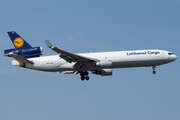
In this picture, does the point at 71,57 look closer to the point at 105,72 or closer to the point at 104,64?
the point at 104,64

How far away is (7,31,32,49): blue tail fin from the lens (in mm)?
41625

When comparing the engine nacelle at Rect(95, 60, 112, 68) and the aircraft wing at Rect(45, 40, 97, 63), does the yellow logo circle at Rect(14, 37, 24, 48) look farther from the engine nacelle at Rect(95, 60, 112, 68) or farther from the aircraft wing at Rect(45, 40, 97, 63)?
the engine nacelle at Rect(95, 60, 112, 68)

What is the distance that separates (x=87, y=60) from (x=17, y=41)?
10.6 m

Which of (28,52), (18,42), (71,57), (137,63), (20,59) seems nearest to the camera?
(71,57)

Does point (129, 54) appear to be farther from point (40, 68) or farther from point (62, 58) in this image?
point (40, 68)

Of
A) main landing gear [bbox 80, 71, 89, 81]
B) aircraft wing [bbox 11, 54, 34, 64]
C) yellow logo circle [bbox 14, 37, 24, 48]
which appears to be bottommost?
main landing gear [bbox 80, 71, 89, 81]

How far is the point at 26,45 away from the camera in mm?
41688

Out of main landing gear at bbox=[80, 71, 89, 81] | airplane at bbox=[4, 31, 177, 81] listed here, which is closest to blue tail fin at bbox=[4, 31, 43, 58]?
airplane at bbox=[4, 31, 177, 81]

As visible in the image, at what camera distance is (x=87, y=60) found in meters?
39.0

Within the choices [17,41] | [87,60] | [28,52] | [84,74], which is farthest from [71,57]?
[17,41]

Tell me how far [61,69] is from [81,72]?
3000 mm

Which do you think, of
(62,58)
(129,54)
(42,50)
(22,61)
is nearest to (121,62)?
(129,54)

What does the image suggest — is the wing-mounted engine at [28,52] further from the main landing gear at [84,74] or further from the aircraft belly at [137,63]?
the aircraft belly at [137,63]

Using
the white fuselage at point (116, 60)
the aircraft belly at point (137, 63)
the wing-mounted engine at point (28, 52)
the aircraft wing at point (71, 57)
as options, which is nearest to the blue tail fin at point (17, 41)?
the wing-mounted engine at point (28, 52)
